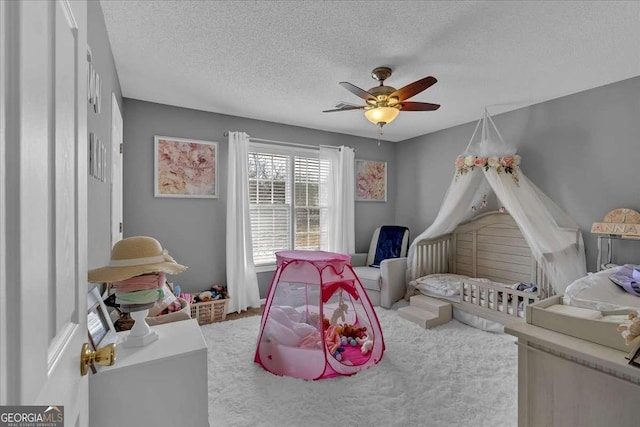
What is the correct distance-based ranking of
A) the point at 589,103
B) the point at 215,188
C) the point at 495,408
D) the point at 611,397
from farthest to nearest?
1. the point at 215,188
2. the point at 589,103
3. the point at 495,408
4. the point at 611,397

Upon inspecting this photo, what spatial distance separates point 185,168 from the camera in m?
3.48

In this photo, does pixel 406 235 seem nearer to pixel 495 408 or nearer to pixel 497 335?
pixel 497 335

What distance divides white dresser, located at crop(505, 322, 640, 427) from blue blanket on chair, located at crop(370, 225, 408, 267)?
2.87 m

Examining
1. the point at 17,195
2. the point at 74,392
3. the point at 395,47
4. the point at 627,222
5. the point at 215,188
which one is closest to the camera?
the point at 17,195

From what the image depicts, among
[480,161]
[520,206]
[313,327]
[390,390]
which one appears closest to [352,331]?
[313,327]

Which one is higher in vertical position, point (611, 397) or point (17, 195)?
point (17, 195)

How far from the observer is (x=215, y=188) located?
3666mm

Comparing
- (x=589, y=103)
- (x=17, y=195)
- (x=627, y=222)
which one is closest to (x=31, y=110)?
(x=17, y=195)

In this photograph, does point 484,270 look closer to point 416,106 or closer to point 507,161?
point 507,161

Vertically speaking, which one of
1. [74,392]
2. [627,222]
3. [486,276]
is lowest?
[486,276]

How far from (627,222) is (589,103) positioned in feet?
4.03

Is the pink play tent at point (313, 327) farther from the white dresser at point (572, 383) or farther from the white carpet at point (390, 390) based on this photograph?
the white dresser at point (572, 383)

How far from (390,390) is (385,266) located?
1779mm

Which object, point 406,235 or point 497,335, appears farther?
point 406,235
